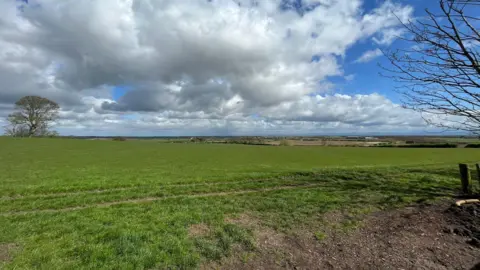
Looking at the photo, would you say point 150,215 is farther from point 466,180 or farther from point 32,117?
point 32,117

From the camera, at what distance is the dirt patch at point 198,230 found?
671 centimetres

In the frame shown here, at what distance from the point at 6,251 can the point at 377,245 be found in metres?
7.84

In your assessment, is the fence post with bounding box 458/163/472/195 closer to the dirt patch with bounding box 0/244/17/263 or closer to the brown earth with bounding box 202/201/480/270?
the brown earth with bounding box 202/201/480/270

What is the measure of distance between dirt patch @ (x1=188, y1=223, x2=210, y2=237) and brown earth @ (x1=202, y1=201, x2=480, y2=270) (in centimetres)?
86

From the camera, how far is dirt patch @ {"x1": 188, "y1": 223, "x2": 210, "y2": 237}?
6.71 meters

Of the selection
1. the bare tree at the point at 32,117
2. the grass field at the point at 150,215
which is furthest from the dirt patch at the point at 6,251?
the bare tree at the point at 32,117

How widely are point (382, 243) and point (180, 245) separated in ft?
14.3

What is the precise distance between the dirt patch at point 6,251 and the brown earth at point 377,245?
13.1 feet

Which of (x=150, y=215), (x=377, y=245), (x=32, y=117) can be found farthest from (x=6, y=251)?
(x=32, y=117)

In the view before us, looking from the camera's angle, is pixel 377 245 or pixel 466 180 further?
pixel 466 180

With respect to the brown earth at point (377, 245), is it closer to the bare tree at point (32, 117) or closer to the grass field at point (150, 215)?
the grass field at point (150, 215)

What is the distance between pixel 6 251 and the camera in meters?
5.84

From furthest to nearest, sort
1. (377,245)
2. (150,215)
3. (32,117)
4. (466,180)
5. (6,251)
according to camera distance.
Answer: (32,117)
(466,180)
(150,215)
(377,245)
(6,251)

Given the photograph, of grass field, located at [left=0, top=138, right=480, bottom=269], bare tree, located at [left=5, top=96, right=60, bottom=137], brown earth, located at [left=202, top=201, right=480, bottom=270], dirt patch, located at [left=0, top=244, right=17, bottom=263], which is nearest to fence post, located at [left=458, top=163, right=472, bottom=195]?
grass field, located at [left=0, top=138, right=480, bottom=269]
